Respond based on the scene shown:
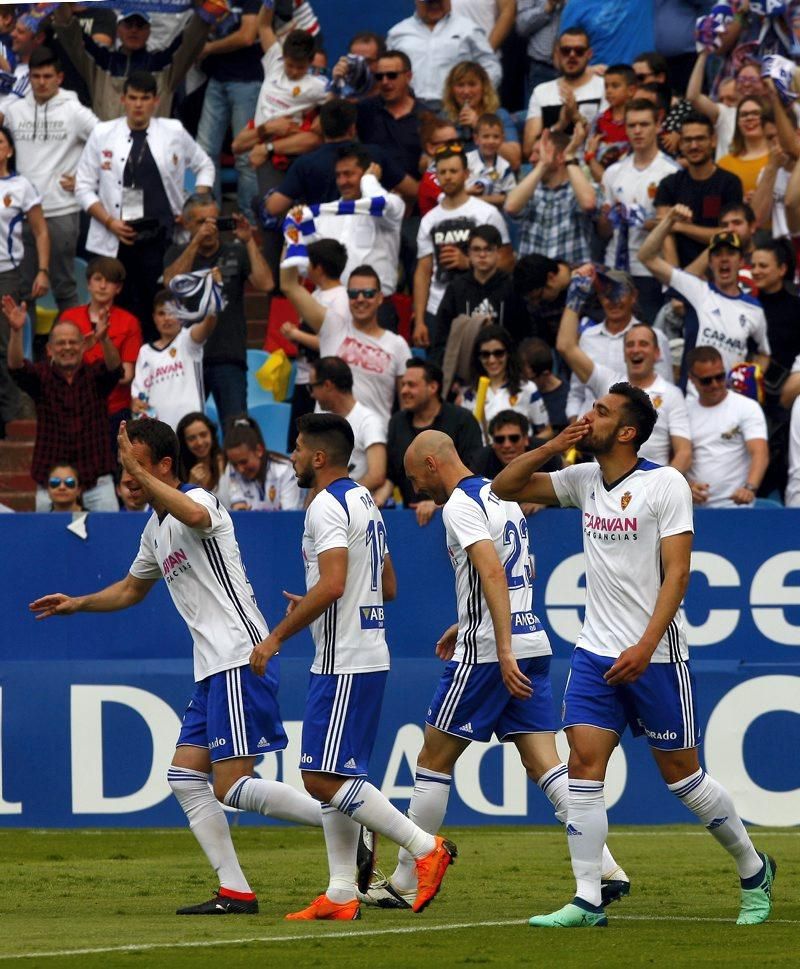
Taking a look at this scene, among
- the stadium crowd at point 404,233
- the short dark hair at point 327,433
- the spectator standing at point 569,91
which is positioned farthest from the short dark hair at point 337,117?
the short dark hair at point 327,433

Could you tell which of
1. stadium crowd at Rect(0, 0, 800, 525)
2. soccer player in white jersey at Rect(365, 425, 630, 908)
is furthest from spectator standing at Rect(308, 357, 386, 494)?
soccer player in white jersey at Rect(365, 425, 630, 908)

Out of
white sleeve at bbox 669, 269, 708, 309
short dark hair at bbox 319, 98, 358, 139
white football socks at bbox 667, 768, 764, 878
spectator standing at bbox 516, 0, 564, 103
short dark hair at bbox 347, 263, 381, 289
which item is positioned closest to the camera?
white football socks at bbox 667, 768, 764, 878

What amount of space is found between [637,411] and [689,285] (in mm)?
6240

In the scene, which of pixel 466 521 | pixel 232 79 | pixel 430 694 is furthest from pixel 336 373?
pixel 232 79

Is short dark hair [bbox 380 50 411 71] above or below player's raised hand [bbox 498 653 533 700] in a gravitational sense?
below

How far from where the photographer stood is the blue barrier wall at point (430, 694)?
39.7 feet

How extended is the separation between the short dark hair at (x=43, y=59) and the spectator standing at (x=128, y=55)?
67cm

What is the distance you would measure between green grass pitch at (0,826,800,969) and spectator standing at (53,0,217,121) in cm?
745

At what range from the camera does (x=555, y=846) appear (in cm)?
1120

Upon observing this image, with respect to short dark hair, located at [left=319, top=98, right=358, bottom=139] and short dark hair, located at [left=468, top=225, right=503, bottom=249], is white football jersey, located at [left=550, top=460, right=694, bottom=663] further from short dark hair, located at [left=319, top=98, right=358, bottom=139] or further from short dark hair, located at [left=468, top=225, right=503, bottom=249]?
short dark hair, located at [left=319, top=98, right=358, bottom=139]

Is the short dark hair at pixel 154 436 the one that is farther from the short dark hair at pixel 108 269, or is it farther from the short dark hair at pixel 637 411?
the short dark hair at pixel 108 269

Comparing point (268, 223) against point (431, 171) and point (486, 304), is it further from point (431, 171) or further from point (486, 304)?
point (486, 304)

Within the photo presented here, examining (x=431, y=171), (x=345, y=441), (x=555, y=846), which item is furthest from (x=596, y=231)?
(x=345, y=441)

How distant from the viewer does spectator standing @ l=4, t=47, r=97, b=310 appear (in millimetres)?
15898
